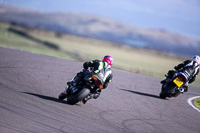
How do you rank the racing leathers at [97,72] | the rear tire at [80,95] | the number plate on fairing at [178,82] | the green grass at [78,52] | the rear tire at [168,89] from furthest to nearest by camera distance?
the green grass at [78,52], the rear tire at [168,89], the number plate on fairing at [178,82], the racing leathers at [97,72], the rear tire at [80,95]

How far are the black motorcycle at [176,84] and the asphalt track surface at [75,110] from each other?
0.33m

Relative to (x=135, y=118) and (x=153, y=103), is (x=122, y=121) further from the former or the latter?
(x=153, y=103)

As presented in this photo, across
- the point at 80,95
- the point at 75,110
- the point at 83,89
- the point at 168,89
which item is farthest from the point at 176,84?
the point at 75,110

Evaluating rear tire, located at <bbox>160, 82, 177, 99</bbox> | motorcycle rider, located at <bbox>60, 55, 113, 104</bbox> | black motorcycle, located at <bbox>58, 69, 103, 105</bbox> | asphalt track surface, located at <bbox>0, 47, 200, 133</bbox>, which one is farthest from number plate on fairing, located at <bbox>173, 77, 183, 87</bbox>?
black motorcycle, located at <bbox>58, 69, 103, 105</bbox>

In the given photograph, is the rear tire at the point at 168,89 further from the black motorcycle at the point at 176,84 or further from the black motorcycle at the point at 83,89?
the black motorcycle at the point at 83,89

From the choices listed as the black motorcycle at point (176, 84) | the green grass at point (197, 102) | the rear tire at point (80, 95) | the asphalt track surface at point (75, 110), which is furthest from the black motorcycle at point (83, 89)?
the green grass at point (197, 102)

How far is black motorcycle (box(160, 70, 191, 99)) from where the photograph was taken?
1342 centimetres

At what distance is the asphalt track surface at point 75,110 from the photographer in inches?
292

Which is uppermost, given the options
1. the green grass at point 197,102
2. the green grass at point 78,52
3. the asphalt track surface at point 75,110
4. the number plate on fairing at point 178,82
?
the green grass at point 78,52

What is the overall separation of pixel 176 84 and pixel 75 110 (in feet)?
17.6

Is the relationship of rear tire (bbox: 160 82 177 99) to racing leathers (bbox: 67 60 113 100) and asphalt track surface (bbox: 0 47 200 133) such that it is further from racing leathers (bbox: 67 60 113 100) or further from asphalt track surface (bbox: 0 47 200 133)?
racing leathers (bbox: 67 60 113 100)

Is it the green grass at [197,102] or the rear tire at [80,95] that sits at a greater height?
the green grass at [197,102]

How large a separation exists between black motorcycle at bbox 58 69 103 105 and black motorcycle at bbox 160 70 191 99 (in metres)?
4.45

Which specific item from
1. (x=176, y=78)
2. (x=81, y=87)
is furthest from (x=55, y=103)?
(x=176, y=78)
